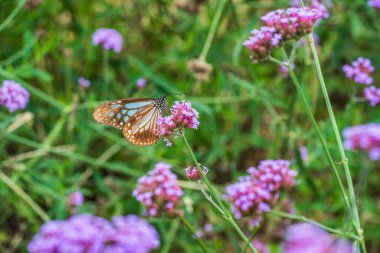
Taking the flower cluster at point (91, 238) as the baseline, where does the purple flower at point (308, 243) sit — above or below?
above

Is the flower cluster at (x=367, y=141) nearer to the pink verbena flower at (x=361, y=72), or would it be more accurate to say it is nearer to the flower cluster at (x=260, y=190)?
the flower cluster at (x=260, y=190)

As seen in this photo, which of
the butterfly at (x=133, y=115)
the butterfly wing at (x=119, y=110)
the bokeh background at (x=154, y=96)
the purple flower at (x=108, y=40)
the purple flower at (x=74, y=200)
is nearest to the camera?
the butterfly at (x=133, y=115)

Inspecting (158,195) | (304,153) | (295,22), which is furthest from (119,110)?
(304,153)

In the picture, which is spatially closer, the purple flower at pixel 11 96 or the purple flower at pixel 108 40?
the purple flower at pixel 11 96

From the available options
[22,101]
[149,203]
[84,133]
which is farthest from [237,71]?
[149,203]

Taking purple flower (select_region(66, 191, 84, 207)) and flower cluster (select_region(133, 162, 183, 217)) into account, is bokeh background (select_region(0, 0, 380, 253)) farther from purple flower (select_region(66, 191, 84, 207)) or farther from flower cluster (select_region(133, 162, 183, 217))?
flower cluster (select_region(133, 162, 183, 217))

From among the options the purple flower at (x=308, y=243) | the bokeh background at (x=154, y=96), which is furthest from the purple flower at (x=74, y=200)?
the purple flower at (x=308, y=243)

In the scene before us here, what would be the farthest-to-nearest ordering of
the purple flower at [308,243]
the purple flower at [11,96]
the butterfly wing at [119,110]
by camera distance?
the purple flower at [11,96], the butterfly wing at [119,110], the purple flower at [308,243]

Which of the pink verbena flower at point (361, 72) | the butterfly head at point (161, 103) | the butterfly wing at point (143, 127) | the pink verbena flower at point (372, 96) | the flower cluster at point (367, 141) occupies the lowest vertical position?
the pink verbena flower at point (372, 96)
